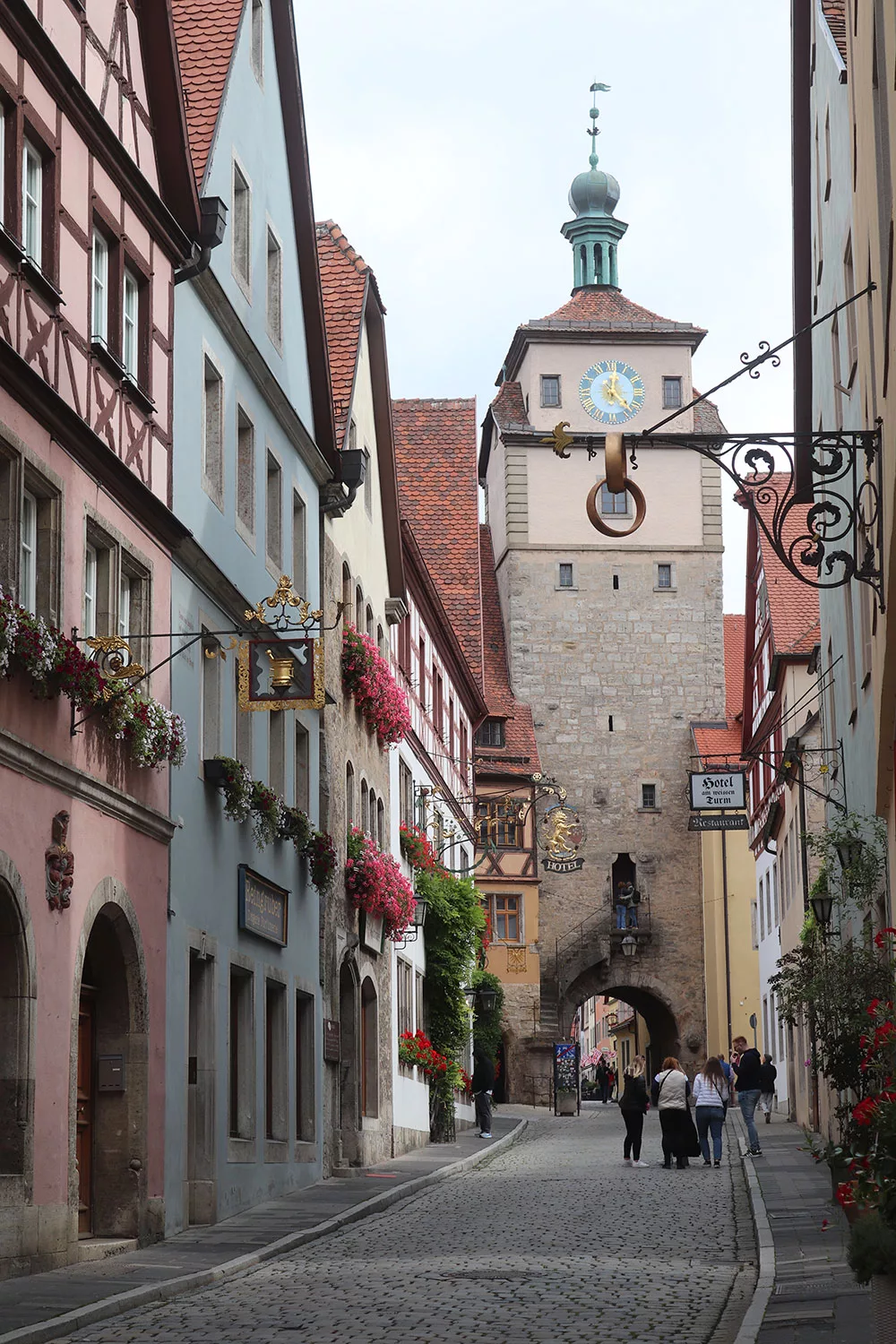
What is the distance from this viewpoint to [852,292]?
58.0 feet

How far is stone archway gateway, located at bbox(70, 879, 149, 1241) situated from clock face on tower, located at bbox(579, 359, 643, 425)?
46929 millimetres

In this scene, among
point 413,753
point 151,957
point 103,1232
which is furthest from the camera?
point 413,753

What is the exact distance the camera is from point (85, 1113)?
48.8 feet

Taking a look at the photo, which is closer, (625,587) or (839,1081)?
(839,1081)

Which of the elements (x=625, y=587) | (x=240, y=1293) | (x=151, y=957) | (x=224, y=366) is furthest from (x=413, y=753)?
(x=625, y=587)

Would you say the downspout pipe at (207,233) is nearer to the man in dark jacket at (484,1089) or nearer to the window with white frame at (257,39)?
the window with white frame at (257,39)

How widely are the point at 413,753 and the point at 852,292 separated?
54.4 ft

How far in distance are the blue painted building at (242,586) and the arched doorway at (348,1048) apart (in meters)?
1.86

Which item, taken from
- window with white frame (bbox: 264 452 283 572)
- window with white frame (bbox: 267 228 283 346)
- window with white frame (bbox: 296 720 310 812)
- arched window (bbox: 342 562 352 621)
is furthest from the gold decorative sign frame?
arched window (bbox: 342 562 352 621)

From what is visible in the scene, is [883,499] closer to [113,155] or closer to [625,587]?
[113,155]

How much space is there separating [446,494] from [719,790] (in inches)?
426

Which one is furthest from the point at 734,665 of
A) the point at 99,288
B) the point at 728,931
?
the point at 99,288

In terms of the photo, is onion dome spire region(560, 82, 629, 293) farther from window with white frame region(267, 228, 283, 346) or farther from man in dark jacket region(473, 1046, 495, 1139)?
window with white frame region(267, 228, 283, 346)

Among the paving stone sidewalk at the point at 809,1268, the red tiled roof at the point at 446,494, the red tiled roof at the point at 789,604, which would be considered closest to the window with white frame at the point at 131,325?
the paving stone sidewalk at the point at 809,1268
